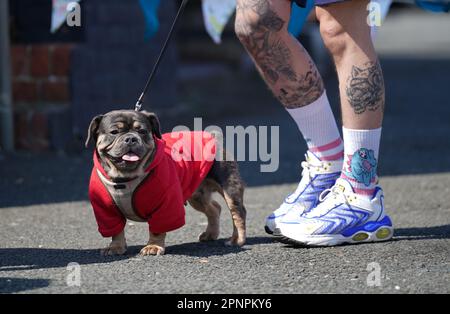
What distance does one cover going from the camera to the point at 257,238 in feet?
14.1

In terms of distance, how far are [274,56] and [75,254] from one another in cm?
125

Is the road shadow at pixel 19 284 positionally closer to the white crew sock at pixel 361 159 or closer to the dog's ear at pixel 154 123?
the dog's ear at pixel 154 123

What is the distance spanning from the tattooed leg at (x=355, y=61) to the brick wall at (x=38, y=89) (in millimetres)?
3191

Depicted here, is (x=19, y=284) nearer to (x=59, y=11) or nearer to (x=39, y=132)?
(x=59, y=11)

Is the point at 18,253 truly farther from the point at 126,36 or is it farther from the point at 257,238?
the point at 126,36

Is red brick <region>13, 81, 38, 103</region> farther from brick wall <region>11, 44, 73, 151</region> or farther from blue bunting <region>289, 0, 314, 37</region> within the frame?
blue bunting <region>289, 0, 314, 37</region>

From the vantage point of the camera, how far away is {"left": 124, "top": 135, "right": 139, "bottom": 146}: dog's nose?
3809mm

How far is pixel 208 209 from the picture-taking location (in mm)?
4340

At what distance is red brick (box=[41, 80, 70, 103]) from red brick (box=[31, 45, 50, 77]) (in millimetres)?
88

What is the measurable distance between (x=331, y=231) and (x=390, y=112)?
5.06m

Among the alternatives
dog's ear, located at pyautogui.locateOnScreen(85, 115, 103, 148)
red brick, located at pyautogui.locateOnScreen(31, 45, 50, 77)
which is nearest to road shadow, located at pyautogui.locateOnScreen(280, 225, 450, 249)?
dog's ear, located at pyautogui.locateOnScreen(85, 115, 103, 148)

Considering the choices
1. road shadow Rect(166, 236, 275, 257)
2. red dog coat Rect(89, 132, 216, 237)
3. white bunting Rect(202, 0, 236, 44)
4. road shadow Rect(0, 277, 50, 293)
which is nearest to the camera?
road shadow Rect(0, 277, 50, 293)

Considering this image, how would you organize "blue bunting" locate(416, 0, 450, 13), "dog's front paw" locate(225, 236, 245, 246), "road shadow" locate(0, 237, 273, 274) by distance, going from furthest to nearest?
"blue bunting" locate(416, 0, 450, 13), "dog's front paw" locate(225, 236, 245, 246), "road shadow" locate(0, 237, 273, 274)

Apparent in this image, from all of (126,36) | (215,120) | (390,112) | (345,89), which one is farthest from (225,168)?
(390,112)
